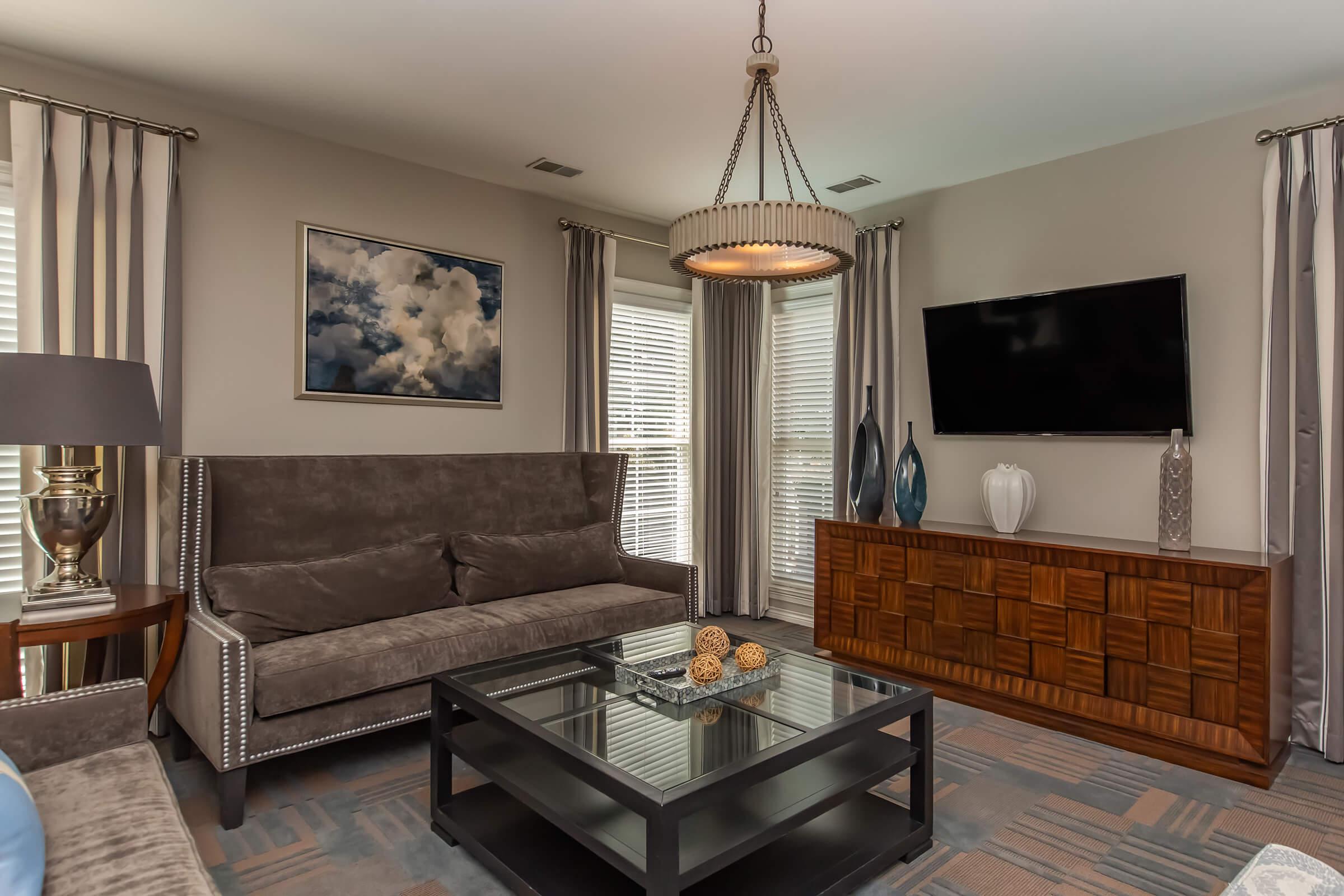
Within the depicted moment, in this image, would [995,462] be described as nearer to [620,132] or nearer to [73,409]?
[620,132]

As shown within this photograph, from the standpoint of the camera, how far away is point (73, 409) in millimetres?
2314

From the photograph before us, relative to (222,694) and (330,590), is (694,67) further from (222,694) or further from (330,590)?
(222,694)

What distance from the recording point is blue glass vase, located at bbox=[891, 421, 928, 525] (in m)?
3.83

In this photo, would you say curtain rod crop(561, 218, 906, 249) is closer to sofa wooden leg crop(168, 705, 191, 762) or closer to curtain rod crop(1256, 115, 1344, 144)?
curtain rod crop(1256, 115, 1344, 144)

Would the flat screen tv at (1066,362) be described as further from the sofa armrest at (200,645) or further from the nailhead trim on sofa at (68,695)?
the nailhead trim on sofa at (68,695)

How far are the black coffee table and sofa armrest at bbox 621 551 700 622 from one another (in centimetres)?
124

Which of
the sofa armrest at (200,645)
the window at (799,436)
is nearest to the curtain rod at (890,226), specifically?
the window at (799,436)

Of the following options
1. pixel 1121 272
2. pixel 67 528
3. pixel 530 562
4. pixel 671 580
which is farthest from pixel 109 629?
pixel 1121 272

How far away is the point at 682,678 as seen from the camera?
7.53 ft

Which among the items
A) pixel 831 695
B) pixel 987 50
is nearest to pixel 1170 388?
pixel 987 50

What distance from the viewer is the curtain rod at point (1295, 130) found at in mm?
2898

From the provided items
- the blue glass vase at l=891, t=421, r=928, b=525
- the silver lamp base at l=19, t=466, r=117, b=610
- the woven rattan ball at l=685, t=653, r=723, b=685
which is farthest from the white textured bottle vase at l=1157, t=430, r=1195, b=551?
the silver lamp base at l=19, t=466, r=117, b=610

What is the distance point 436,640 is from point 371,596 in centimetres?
37

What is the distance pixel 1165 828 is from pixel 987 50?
262 cm
